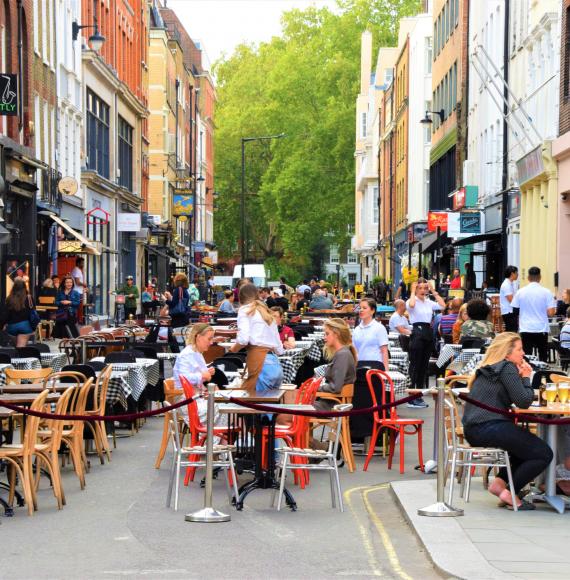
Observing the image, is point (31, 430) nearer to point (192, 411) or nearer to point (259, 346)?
point (192, 411)

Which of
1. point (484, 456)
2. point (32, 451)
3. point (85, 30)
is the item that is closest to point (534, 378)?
point (484, 456)

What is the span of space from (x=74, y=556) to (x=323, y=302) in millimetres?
31310

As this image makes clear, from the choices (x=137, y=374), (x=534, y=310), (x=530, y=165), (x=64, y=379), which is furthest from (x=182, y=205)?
(x=64, y=379)

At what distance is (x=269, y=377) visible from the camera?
44.3 feet

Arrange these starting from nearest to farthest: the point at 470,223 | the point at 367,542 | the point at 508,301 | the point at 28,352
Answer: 1. the point at 367,542
2. the point at 28,352
3. the point at 508,301
4. the point at 470,223

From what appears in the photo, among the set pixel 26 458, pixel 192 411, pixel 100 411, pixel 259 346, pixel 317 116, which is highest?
pixel 317 116

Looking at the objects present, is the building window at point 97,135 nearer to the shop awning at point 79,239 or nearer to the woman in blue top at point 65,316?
the shop awning at point 79,239

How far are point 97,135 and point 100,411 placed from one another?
129ft

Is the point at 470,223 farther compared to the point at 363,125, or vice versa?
the point at 363,125

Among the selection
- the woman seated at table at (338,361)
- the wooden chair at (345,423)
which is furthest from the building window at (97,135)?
the wooden chair at (345,423)

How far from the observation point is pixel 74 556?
9500mm

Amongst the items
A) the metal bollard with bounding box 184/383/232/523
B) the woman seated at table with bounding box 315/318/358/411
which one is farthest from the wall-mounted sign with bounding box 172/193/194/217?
the metal bollard with bounding box 184/383/232/523

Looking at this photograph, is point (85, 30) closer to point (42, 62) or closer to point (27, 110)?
point (42, 62)

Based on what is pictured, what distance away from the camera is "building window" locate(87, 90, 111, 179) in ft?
168
